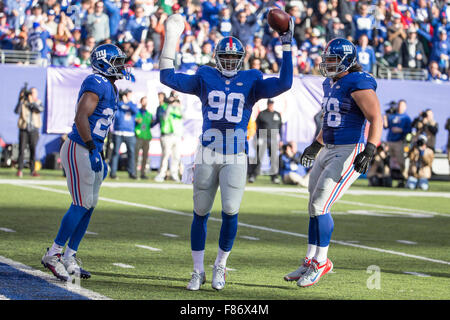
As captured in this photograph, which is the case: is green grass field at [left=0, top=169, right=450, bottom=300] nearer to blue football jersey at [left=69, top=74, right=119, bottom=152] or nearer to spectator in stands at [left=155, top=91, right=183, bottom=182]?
blue football jersey at [left=69, top=74, right=119, bottom=152]

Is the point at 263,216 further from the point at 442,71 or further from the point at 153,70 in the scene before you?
the point at 442,71

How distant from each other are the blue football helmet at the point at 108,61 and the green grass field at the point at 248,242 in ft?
5.18

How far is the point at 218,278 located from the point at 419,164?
42.5 ft

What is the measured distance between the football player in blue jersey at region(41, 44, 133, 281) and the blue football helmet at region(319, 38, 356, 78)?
5.44 feet

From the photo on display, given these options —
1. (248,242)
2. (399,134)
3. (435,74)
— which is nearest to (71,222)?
(248,242)

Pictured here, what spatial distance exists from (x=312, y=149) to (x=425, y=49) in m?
18.5

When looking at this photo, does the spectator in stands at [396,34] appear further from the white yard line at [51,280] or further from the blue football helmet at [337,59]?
the white yard line at [51,280]

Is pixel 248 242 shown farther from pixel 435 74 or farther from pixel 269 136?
pixel 435 74

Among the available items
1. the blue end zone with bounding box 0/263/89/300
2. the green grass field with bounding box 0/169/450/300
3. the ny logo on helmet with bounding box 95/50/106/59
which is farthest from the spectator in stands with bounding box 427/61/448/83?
→ the blue end zone with bounding box 0/263/89/300

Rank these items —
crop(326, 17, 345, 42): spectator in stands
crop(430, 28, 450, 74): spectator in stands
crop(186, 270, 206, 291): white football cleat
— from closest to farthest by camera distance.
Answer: crop(186, 270, 206, 291): white football cleat → crop(326, 17, 345, 42): spectator in stands → crop(430, 28, 450, 74): spectator in stands

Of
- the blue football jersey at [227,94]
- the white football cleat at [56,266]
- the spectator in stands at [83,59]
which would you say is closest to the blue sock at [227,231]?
the blue football jersey at [227,94]

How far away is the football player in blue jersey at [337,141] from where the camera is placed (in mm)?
7086

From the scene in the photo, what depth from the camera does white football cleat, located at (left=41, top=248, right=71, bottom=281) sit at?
6.85 m

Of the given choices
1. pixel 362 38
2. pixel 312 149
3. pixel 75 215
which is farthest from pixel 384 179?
pixel 75 215
